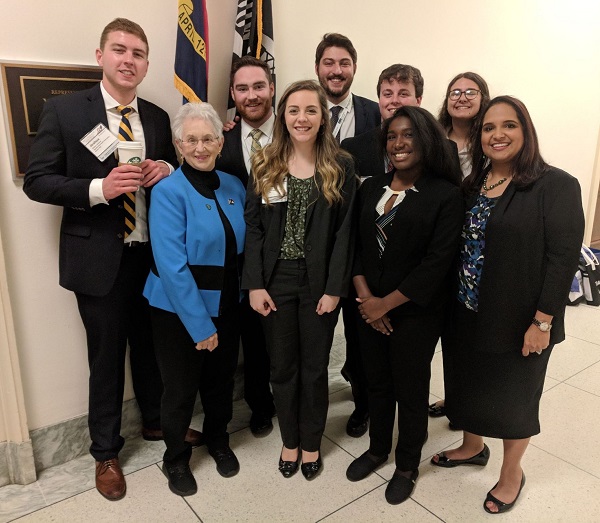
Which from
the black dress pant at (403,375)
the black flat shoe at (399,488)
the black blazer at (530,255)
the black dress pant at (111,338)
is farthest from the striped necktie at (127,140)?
the black flat shoe at (399,488)

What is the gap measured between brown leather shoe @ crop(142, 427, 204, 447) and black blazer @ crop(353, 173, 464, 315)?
1.26m

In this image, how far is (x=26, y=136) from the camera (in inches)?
80.8

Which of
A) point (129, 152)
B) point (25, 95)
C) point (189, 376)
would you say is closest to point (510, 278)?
point (189, 376)

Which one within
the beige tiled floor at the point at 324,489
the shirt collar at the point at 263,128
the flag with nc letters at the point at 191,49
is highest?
the flag with nc letters at the point at 191,49

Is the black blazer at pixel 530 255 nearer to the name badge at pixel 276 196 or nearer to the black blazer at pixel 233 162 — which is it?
the name badge at pixel 276 196

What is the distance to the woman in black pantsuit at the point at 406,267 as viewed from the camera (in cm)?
190

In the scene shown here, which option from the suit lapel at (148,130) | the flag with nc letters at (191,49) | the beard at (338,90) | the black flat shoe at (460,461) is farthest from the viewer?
the beard at (338,90)

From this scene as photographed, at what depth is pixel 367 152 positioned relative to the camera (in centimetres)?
232

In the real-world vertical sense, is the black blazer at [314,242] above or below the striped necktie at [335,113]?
below

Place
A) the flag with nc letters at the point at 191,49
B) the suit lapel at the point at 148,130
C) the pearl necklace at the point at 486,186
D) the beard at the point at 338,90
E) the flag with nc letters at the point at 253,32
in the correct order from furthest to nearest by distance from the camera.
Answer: the beard at the point at 338,90, the flag with nc letters at the point at 253,32, the flag with nc letters at the point at 191,49, the suit lapel at the point at 148,130, the pearl necklace at the point at 486,186

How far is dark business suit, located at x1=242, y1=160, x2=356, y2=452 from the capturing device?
6.69 feet

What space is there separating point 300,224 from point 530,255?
2.90 ft

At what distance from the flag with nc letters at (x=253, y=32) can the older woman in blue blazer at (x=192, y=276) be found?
646 mm

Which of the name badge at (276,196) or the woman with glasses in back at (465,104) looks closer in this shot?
the name badge at (276,196)
